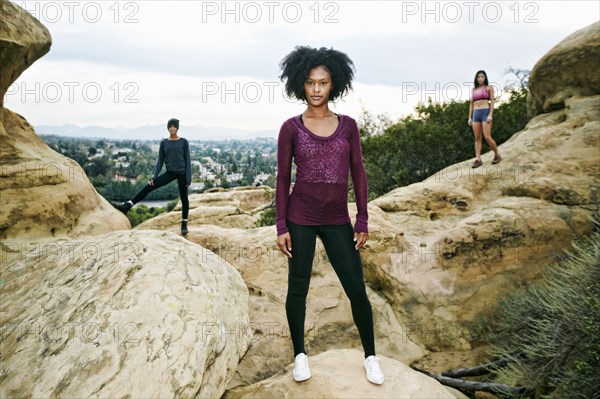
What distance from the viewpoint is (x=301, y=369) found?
3.29 meters

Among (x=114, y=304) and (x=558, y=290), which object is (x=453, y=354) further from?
(x=114, y=304)

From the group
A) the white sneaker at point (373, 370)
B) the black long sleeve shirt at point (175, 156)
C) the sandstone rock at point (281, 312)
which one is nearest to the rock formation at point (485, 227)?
the sandstone rock at point (281, 312)

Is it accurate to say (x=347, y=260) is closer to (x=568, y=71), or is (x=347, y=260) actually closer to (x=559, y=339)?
(x=559, y=339)

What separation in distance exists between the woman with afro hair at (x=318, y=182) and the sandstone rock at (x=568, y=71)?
683 cm

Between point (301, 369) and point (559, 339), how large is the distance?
2788 mm

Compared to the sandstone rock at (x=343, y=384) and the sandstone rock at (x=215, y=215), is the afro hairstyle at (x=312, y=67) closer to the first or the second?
the sandstone rock at (x=343, y=384)

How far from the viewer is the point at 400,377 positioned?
3420 millimetres

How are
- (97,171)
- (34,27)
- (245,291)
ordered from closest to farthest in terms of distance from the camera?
(245,291) → (34,27) → (97,171)

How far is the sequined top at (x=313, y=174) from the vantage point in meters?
3.06

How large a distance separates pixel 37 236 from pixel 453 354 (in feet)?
17.2

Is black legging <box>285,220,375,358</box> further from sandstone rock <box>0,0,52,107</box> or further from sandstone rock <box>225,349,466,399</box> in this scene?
sandstone rock <box>0,0,52,107</box>

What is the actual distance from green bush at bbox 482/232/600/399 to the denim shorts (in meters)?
3.11

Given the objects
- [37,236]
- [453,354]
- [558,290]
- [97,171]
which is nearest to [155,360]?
[37,236]

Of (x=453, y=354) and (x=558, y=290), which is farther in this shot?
(x=453, y=354)
